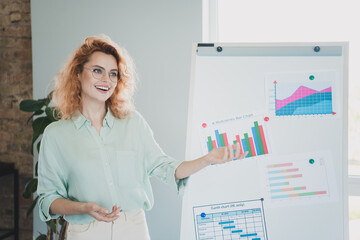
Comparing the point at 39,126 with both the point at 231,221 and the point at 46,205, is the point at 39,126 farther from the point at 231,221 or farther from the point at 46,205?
the point at 231,221

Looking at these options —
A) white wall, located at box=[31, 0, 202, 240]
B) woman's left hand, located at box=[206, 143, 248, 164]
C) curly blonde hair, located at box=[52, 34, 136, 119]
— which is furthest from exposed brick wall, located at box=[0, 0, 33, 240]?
woman's left hand, located at box=[206, 143, 248, 164]

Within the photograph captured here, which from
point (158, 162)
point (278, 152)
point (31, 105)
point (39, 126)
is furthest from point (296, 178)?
point (31, 105)

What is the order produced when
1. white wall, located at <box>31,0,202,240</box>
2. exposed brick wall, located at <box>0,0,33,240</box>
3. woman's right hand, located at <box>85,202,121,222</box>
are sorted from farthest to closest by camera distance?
1. exposed brick wall, located at <box>0,0,33,240</box>
2. white wall, located at <box>31,0,202,240</box>
3. woman's right hand, located at <box>85,202,121,222</box>

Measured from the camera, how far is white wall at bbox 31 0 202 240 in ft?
7.89

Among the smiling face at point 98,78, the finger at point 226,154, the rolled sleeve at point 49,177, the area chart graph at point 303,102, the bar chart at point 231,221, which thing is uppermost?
the smiling face at point 98,78

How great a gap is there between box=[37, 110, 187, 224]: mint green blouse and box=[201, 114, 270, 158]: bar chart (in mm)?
215

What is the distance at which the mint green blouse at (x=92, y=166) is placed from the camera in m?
1.49

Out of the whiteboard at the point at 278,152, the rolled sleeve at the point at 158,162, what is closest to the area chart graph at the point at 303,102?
the whiteboard at the point at 278,152

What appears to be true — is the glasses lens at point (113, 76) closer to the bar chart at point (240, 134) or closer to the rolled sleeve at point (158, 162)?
the rolled sleeve at point (158, 162)

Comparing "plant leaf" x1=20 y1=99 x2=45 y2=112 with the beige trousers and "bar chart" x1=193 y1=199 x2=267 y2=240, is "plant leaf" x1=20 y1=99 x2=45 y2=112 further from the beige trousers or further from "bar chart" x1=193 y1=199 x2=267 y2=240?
"bar chart" x1=193 y1=199 x2=267 y2=240

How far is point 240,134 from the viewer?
164 cm

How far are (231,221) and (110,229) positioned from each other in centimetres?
54

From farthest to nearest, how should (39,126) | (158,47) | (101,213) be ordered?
(158,47) < (39,126) < (101,213)

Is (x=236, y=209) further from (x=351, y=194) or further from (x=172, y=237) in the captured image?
(x=351, y=194)
